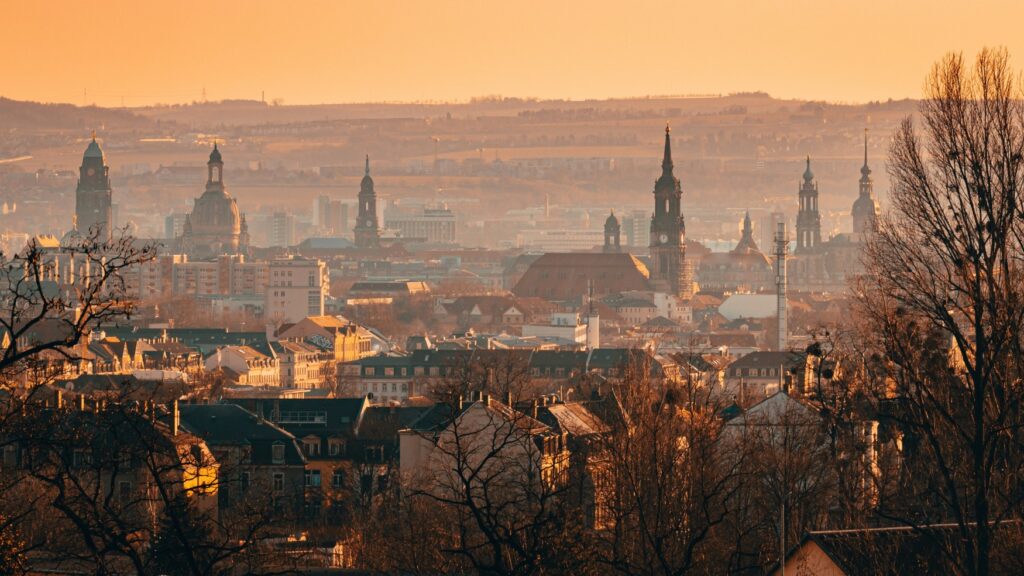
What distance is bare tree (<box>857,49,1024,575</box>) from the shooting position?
75.2 feet

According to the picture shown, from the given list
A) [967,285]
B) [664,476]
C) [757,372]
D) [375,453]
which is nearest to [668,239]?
[757,372]

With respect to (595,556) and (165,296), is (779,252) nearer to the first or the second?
(165,296)

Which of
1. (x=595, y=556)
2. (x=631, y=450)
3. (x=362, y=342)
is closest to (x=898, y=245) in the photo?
(x=595, y=556)

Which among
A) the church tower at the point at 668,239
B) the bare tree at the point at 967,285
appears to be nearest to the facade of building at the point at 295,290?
the church tower at the point at 668,239

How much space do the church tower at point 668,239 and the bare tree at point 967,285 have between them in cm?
15593

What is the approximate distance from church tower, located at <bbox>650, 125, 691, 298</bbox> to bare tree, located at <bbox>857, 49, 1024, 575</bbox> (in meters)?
156

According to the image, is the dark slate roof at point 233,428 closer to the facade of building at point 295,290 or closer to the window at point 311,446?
the window at point 311,446

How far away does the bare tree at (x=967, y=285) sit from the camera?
75.2ft

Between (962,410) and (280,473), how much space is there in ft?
75.4

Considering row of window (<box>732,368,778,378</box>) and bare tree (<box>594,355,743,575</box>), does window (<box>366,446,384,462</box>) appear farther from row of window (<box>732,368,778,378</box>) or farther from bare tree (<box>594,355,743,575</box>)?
row of window (<box>732,368,778,378</box>)

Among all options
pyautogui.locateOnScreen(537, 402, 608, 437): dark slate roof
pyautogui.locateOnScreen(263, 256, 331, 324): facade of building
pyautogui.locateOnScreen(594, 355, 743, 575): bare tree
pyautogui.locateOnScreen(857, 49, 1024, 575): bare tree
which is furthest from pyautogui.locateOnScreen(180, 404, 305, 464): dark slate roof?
pyautogui.locateOnScreen(263, 256, 331, 324): facade of building

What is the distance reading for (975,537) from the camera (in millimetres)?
23438

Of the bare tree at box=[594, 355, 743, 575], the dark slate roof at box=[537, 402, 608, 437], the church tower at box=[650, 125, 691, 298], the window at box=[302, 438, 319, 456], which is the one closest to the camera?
the bare tree at box=[594, 355, 743, 575]

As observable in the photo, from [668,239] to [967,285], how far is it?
534ft
